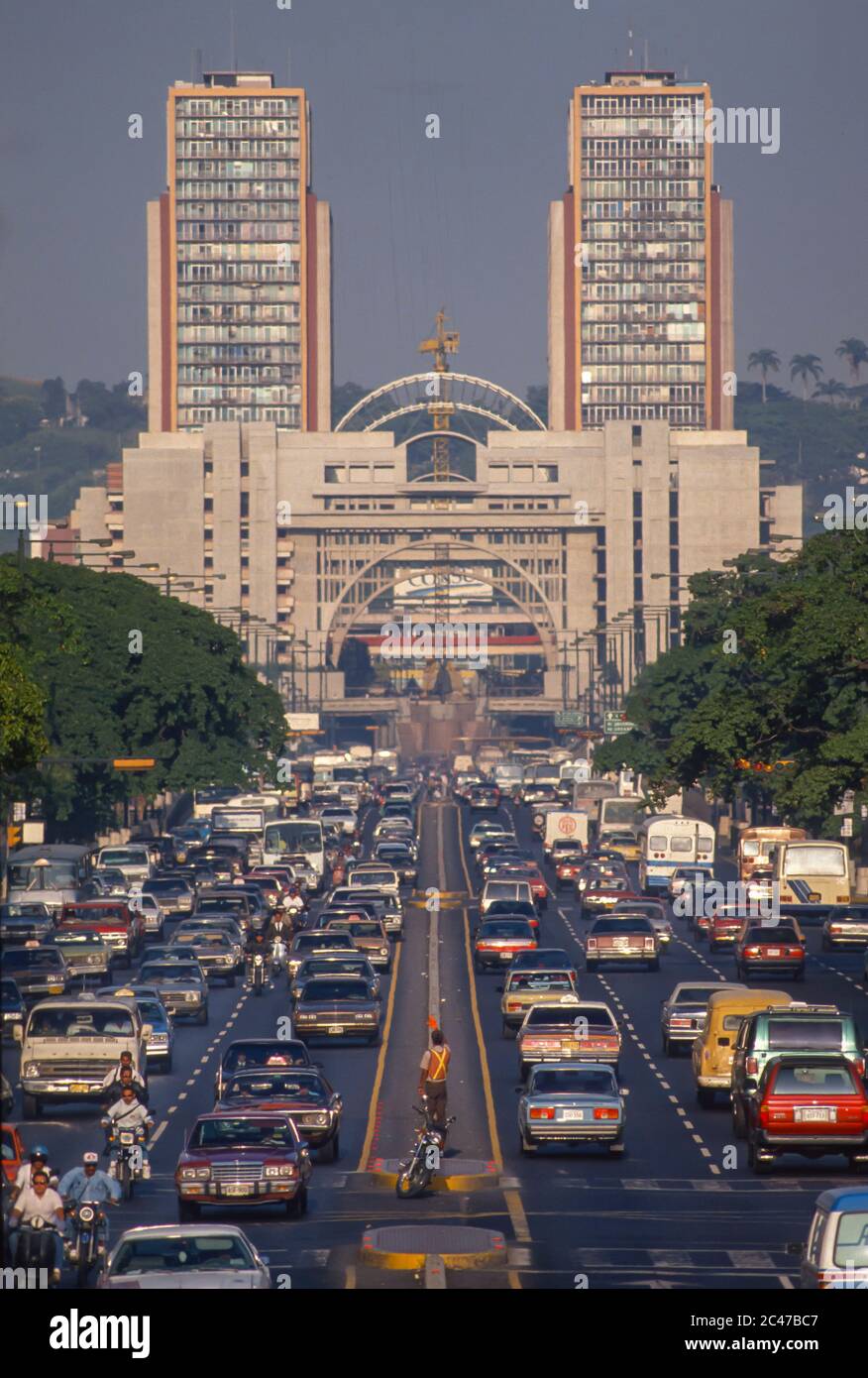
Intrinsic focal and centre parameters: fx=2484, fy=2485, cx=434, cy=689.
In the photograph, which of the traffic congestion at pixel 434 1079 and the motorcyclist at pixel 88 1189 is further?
the motorcyclist at pixel 88 1189

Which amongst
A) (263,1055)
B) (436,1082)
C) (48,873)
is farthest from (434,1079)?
(48,873)

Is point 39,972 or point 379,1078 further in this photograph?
point 39,972

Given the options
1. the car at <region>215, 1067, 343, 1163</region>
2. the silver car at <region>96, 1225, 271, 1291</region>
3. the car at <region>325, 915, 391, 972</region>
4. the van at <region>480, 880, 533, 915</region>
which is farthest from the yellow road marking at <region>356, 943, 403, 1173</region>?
the silver car at <region>96, 1225, 271, 1291</region>

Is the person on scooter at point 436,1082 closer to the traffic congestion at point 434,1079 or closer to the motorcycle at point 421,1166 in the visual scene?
the traffic congestion at point 434,1079

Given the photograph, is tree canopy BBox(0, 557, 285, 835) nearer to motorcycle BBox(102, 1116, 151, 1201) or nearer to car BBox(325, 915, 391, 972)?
car BBox(325, 915, 391, 972)

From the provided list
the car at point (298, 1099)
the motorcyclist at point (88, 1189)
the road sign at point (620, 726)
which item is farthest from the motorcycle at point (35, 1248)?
the road sign at point (620, 726)

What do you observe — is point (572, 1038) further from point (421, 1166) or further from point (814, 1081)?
point (421, 1166)
